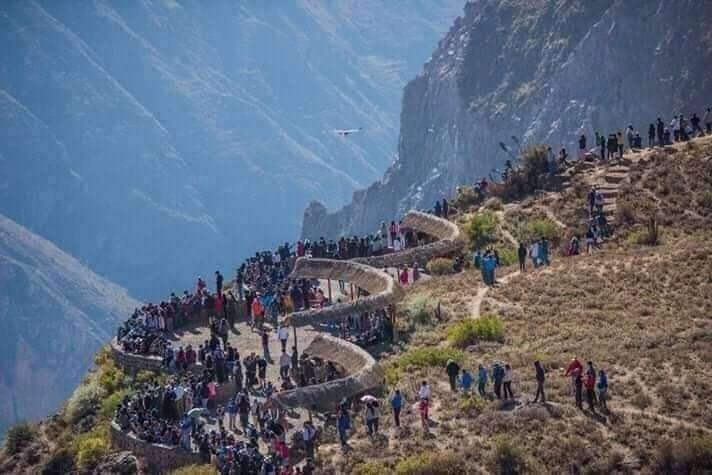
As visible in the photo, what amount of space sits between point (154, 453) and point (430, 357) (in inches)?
410

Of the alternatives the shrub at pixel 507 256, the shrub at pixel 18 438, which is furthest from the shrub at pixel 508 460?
the shrub at pixel 507 256

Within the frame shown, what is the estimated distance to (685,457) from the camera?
38500mm

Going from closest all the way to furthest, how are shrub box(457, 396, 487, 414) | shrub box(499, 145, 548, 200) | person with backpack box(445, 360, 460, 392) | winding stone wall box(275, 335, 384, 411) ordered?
shrub box(457, 396, 487, 414)
winding stone wall box(275, 335, 384, 411)
person with backpack box(445, 360, 460, 392)
shrub box(499, 145, 548, 200)

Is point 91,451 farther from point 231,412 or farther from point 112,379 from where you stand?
point 112,379

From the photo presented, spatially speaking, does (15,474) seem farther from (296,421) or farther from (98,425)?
(296,421)

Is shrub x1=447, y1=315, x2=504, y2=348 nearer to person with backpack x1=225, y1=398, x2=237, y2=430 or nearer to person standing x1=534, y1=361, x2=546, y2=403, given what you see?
person standing x1=534, y1=361, x2=546, y2=403

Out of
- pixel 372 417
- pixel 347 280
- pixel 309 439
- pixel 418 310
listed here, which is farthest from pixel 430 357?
A: pixel 347 280

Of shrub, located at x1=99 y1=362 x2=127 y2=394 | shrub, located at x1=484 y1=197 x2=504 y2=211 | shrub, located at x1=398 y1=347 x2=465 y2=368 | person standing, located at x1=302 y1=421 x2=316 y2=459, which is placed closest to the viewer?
person standing, located at x1=302 y1=421 x2=316 y2=459

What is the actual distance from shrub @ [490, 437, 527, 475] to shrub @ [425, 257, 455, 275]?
2806 centimetres

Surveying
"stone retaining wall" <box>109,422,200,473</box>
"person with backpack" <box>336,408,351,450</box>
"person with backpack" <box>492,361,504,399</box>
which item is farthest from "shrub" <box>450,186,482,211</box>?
"person with backpack" <box>336,408,351,450</box>

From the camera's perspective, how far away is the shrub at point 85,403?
58750 millimetres

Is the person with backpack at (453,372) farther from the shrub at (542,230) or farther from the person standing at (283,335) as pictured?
the shrub at (542,230)

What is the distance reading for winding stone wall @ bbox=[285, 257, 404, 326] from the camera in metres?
55.7

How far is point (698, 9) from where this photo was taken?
573 feet
